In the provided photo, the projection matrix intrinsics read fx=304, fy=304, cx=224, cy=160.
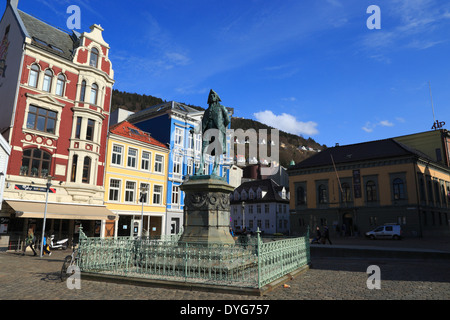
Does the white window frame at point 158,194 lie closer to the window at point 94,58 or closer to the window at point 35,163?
the window at point 35,163

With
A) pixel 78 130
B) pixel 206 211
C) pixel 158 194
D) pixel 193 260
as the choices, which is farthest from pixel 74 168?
pixel 193 260

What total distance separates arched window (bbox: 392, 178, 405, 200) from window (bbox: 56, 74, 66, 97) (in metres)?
38.9

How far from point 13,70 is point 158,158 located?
15097mm

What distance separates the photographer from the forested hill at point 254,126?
133863 millimetres

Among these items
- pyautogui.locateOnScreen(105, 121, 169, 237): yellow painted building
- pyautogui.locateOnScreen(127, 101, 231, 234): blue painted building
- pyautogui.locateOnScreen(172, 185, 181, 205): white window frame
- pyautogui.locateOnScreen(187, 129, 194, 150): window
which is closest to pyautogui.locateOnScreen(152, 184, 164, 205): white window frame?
pyautogui.locateOnScreen(105, 121, 169, 237): yellow painted building

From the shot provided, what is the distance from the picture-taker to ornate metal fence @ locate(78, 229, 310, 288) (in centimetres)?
834

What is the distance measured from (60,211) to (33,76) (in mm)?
10828

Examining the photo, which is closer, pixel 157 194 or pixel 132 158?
pixel 132 158

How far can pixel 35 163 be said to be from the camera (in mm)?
23391

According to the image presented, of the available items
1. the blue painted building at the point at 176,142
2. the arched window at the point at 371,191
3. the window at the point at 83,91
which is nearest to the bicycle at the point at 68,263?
the window at the point at 83,91

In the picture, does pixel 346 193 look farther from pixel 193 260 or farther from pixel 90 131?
pixel 193 260
